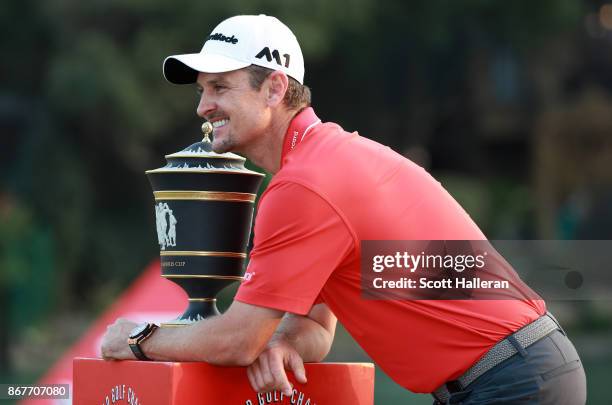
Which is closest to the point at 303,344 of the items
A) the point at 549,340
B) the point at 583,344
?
the point at 549,340

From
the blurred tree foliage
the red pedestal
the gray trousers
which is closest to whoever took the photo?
the gray trousers

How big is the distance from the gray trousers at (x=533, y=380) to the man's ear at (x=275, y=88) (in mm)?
930

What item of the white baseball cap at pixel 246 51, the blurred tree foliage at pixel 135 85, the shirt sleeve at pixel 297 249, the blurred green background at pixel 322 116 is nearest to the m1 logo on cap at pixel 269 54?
the white baseball cap at pixel 246 51

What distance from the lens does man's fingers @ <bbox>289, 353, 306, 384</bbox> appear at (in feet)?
10.9

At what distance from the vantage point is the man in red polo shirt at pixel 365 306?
3.07 metres

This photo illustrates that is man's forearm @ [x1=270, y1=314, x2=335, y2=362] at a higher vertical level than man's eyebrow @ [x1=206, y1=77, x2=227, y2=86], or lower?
lower

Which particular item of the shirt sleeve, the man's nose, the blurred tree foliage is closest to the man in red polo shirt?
the shirt sleeve

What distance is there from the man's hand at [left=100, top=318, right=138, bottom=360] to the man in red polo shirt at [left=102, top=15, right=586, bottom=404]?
0.03 metres

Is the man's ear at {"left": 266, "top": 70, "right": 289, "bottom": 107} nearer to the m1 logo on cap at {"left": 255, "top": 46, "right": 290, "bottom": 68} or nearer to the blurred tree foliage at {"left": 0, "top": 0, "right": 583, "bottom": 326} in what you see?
the m1 logo on cap at {"left": 255, "top": 46, "right": 290, "bottom": 68}

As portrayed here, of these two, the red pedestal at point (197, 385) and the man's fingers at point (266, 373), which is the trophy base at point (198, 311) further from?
the man's fingers at point (266, 373)

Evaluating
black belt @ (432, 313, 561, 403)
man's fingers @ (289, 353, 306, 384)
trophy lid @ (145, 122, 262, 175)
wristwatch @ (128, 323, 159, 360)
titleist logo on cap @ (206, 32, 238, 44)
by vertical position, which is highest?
titleist logo on cap @ (206, 32, 238, 44)

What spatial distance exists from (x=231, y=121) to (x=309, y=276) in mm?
565

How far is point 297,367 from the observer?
A: 3.34 m

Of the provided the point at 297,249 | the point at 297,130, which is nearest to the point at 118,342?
the point at 297,249
